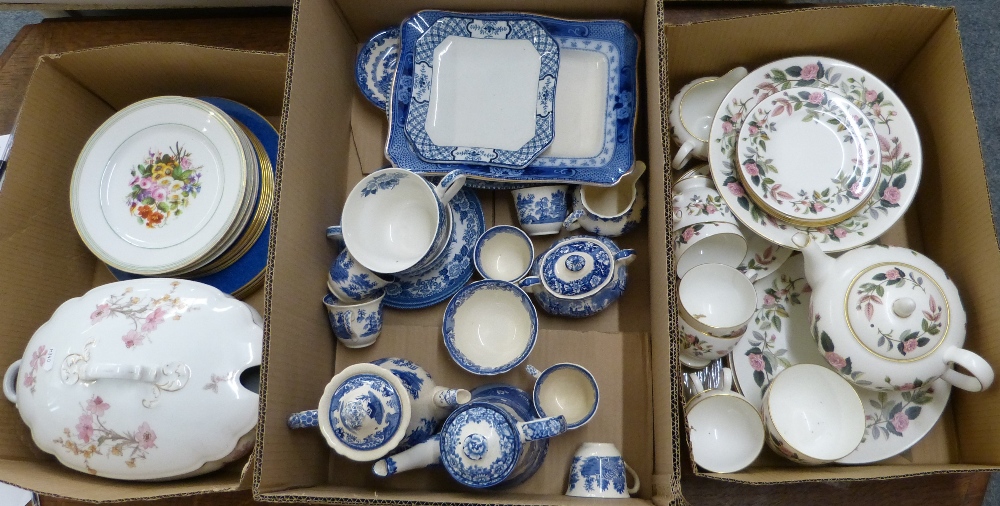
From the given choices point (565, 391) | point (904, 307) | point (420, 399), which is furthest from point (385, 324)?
point (904, 307)

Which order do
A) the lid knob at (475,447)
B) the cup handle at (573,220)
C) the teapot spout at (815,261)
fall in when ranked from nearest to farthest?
1. the lid knob at (475,447)
2. the teapot spout at (815,261)
3. the cup handle at (573,220)

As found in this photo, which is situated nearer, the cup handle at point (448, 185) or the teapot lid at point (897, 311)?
the teapot lid at point (897, 311)

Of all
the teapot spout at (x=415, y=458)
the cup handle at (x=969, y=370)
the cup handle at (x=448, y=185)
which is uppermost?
the cup handle at (x=448, y=185)

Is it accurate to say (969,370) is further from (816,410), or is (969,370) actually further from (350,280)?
(350,280)

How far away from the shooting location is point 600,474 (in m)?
0.75

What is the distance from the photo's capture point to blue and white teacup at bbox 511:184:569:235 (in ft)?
2.88

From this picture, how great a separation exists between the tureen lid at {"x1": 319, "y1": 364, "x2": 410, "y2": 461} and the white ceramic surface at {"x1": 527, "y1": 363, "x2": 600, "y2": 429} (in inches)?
8.3

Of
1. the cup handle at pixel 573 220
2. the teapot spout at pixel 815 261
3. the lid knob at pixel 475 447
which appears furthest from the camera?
the cup handle at pixel 573 220

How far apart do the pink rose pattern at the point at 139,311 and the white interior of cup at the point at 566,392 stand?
48 centimetres

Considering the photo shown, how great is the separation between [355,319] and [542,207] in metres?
0.31

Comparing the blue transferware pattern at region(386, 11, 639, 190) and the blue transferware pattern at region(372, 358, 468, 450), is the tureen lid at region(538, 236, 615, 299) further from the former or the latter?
the blue transferware pattern at region(372, 358, 468, 450)

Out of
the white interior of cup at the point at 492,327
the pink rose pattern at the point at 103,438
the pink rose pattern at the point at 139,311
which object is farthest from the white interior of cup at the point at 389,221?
the pink rose pattern at the point at 103,438

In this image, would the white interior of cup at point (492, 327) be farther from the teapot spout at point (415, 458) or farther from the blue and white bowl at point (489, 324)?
the teapot spout at point (415, 458)

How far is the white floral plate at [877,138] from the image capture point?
0.82m
